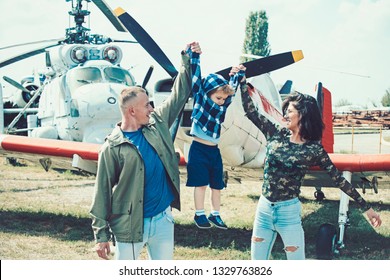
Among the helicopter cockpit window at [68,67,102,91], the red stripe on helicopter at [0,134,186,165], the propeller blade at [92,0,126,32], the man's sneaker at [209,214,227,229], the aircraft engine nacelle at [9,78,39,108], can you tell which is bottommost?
the man's sneaker at [209,214,227,229]

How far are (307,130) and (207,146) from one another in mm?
654

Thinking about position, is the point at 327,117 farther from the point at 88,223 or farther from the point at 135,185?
the point at 135,185

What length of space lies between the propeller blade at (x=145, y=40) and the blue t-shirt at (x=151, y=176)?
963mm

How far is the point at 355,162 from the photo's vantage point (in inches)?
181

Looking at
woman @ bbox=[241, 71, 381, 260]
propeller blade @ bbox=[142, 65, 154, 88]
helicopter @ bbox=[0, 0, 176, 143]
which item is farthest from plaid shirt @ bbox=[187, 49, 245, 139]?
helicopter @ bbox=[0, 0, 176, 143]

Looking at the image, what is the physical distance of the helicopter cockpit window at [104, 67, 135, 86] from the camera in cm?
713

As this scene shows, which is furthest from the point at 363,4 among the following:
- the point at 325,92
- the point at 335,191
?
the point at 335,191

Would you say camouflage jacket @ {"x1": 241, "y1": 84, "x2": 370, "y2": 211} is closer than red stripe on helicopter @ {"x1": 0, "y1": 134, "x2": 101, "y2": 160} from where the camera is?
Yes

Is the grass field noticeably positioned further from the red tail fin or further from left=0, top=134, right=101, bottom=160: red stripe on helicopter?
the red tail fin

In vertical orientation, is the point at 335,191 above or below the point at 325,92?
below

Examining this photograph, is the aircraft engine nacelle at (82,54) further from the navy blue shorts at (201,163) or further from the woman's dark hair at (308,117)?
the woman's dark hair at (308,117)

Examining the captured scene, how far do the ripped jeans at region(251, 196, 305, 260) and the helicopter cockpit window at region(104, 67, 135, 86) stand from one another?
14.7 ft

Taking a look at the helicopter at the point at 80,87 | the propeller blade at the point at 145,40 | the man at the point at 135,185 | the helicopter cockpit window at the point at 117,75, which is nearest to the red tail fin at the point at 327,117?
the helicopter at the point at 80,87

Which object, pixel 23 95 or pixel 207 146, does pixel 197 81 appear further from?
pixel 23 95
